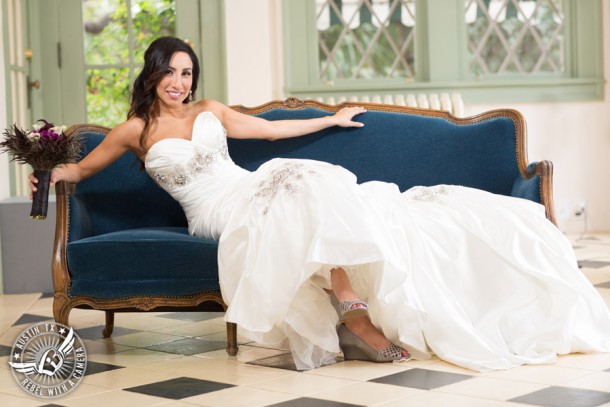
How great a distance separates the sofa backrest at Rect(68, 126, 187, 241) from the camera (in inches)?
165

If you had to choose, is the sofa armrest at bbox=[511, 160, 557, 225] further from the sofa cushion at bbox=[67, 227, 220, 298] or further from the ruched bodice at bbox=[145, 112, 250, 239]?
the sofa cushion at bbox=[67, 227, 220, 298]

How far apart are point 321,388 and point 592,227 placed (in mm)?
5294

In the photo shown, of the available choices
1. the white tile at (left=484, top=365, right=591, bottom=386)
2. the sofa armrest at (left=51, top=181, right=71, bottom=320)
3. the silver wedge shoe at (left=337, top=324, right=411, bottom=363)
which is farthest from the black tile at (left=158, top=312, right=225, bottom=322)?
the white tile at (left=484, top=365, right=591, bottom=386)

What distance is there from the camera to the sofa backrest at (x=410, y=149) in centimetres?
416

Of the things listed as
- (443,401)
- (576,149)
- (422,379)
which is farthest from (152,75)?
(576,149)

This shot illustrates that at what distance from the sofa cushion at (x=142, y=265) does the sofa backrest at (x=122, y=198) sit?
1.60 ft

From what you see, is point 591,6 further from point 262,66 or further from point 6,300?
point 6,300

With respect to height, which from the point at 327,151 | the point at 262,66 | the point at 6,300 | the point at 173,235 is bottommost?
the point at 6,300

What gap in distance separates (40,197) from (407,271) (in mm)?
1409

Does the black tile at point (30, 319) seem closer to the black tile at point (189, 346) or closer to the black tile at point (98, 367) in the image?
the black tile at point (189, 346)

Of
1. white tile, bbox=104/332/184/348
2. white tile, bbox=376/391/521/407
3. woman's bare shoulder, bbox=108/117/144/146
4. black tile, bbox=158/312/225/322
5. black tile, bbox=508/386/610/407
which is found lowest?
black tile, bbox=158/312/225/322

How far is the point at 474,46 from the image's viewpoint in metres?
7.67

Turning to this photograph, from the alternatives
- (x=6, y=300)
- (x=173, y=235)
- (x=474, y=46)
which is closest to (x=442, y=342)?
(x=173, y=235)

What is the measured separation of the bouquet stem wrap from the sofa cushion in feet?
0.55
